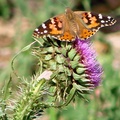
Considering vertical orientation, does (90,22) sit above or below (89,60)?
above

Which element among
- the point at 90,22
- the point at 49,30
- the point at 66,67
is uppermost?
the point at 90,22

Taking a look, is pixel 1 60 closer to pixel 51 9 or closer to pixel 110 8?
pixel 51 9

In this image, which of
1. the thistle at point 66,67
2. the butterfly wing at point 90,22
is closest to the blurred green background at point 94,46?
the thistle at point 66,67

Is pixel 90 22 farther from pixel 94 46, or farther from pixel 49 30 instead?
pixel 94 46

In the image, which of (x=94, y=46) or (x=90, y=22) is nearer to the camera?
(x=90, y=22)

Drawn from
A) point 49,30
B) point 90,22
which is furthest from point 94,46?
point 49,30

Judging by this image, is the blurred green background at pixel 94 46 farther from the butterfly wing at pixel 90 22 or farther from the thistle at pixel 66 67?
the butterfly wing at pixel 90 22

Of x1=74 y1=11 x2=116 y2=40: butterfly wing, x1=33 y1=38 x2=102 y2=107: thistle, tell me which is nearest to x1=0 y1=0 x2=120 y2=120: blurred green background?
x1=33 y1=38 x2=102 y2=107: thistle

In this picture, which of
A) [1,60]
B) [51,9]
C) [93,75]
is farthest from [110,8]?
[93,75]
